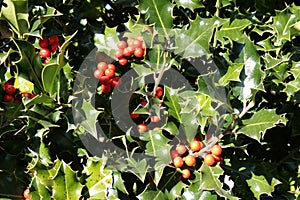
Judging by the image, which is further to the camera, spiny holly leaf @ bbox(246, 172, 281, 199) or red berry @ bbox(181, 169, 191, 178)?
spiny holly leaf @ bbox(246, 172, 281, 199)

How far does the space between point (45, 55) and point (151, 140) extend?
48cm

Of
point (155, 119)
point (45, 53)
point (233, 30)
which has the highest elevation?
point (45, 53)

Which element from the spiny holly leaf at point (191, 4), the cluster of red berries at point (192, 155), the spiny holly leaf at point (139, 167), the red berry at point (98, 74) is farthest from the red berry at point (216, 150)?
the spiny holly leaf at point (191, 4)

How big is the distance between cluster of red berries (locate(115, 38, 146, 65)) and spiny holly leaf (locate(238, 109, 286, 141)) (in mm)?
440

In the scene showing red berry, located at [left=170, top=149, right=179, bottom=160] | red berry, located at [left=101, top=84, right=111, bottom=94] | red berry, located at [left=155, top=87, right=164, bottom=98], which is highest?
red berry, located at [left=101, top=84, right=111, bottom=94]

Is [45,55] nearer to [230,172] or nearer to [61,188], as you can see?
[61,188]

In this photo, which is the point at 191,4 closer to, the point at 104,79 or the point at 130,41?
the point at 130,41

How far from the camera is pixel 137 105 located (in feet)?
5.83

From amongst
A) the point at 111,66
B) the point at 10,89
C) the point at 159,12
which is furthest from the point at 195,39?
the point at 10,89

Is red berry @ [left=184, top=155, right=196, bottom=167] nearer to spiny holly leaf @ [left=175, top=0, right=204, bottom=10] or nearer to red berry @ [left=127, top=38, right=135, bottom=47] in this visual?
red berry @ [left=127, top=38, right=135, bottom=47]

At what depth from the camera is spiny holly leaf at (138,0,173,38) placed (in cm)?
178

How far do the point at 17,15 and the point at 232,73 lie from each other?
2.34 feet

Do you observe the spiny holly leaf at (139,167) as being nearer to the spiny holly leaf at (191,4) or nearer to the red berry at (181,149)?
the red berry at (181,149)

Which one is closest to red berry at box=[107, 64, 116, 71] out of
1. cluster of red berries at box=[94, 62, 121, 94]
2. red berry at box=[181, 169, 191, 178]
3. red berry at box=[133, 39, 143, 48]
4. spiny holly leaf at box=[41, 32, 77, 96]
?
cluster of red berries at box=[94, 62, 121, 94]
